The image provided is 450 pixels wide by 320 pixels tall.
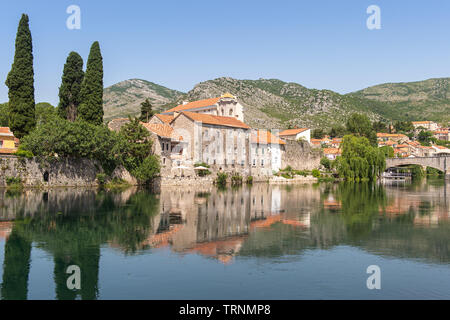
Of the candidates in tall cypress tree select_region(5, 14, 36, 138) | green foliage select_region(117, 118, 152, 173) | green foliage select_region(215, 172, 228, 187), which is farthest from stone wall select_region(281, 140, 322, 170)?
tall cypress tree select_region(5, 14, 36, 138)

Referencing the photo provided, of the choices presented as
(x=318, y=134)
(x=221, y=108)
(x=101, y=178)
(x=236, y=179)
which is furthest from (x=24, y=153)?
(x=318, y=134)

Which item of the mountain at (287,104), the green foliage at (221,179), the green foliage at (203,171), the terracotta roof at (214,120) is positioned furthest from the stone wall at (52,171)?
the mountain at (287,104)

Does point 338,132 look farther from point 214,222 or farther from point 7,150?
point 214,222

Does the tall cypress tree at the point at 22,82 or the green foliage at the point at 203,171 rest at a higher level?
the tall cypress tree at the point at 22,82

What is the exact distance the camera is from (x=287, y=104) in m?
163

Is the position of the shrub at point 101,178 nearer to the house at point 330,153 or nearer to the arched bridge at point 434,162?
the arched bridge at point 434,162

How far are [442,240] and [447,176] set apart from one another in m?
74.2

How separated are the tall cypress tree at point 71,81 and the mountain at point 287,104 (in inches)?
3001

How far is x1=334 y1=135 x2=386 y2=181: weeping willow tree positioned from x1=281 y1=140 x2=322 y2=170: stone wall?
16.0 ft

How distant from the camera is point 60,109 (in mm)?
50094

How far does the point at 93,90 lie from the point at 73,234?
3046 cm

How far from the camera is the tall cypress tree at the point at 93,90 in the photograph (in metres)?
45.1
